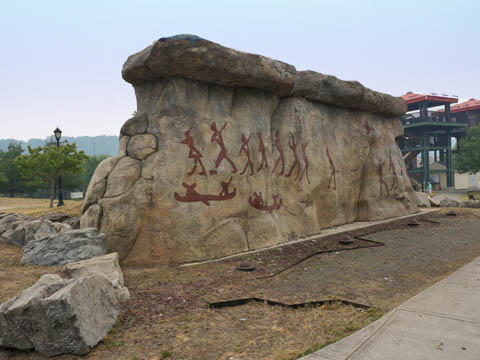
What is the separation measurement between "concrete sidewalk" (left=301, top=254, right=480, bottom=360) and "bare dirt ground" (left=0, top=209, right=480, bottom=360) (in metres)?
0.22

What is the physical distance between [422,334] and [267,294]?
6.44ft

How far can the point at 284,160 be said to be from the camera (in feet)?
29.3

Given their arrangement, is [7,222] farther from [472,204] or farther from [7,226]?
[472,204]

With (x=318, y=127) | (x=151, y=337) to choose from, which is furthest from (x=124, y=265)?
(x=318, y=127)

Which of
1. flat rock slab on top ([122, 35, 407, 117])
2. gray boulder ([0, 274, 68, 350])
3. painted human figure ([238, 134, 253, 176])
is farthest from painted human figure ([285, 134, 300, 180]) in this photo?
gray boulder ([0, 274, 68, 350])

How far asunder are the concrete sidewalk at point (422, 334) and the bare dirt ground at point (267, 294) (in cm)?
22

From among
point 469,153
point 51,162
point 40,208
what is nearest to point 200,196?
point 40,208

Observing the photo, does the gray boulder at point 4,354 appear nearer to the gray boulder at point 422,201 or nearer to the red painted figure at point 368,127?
the red painted figure at point 368,127

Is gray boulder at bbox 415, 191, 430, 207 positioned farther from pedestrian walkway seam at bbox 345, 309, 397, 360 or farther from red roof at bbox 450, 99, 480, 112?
red roof at bbox 450, 99, 480, 112

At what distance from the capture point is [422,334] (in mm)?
3055

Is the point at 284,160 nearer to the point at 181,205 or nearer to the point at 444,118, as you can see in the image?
the point at 181,205

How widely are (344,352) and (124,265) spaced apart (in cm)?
448

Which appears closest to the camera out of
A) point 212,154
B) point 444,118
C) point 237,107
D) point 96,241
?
point 96,241

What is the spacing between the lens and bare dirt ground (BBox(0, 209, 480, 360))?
3184mm
